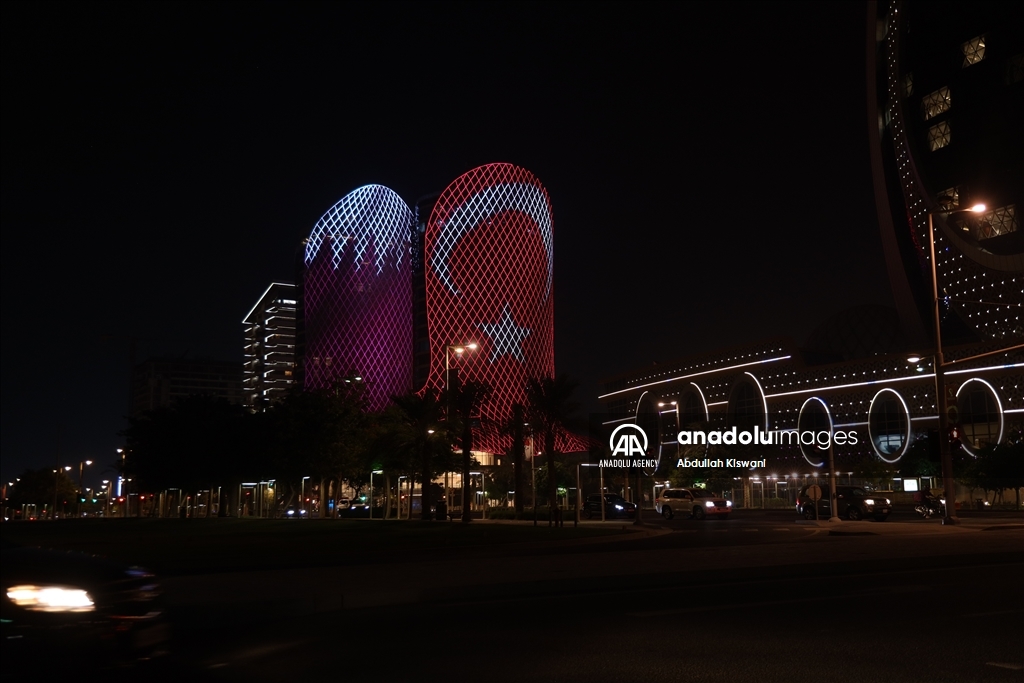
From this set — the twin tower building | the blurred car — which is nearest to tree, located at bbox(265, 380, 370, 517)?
the twin tower building

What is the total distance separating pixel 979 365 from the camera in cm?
7825

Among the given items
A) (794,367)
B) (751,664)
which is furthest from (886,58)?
(751,664)

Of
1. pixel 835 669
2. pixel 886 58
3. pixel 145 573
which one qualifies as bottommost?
pixel 835 669

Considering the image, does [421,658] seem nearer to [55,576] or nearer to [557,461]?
[55,576]

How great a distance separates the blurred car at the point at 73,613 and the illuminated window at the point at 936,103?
309 feet

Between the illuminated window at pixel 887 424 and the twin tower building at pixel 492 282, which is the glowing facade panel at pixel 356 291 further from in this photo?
the illuminated window at pixel 887 424

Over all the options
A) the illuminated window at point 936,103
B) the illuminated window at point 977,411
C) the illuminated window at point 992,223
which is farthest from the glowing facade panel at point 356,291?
the illuminated window at point 992,223

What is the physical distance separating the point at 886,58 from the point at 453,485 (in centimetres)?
5770

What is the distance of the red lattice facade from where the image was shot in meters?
94.7

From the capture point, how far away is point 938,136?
89062 mm

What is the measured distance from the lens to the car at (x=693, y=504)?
4862 centimetres

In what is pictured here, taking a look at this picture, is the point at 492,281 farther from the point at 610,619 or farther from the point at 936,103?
the point at 610,619

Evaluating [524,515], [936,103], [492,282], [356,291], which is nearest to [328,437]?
[524,515]

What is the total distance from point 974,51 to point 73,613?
96.9 m
